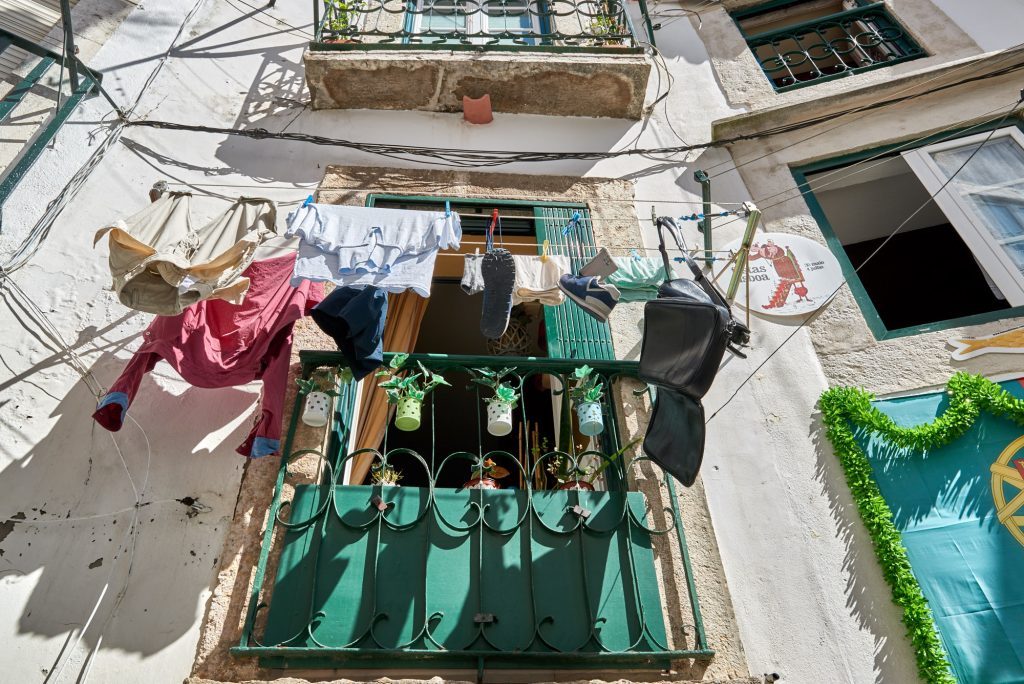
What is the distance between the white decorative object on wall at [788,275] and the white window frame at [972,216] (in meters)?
0.87

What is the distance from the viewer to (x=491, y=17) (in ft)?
26.9

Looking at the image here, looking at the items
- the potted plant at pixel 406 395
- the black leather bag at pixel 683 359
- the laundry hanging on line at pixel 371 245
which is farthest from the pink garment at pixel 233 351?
the black leather bag at pixel 683 359

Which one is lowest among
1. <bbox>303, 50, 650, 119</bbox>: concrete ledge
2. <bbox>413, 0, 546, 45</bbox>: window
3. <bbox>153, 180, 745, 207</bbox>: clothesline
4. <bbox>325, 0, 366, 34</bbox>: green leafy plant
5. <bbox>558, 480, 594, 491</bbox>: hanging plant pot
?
<bbox>558, 480, 594, 491</bbox>: hanging plant pot

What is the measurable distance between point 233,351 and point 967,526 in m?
4.17

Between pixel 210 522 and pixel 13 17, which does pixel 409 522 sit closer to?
pixel 210 522

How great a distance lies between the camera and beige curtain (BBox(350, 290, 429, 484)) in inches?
188

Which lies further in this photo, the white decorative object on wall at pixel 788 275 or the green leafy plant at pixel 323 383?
the white decorative object on wall at pixel 788 275

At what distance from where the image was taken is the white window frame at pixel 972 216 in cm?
486

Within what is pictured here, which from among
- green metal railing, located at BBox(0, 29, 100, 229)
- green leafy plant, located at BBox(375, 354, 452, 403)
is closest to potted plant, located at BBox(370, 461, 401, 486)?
green leafy plant, located at BBox(375, 354, 452, 403)

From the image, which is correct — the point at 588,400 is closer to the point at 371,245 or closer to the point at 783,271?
the point at 371,245

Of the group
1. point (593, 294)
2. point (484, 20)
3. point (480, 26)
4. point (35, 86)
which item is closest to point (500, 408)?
point (593, 294)

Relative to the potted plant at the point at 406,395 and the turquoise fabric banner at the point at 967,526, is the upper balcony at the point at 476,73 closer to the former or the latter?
the potted plant at the point at 406,395

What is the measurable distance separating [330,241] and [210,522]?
1697 mm

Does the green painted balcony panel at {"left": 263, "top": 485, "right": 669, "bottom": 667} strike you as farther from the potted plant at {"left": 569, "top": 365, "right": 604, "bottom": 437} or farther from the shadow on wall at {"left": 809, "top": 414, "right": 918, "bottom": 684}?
the shadow on wall at {"left": 809, "top": 414, "right": 918, "bottom": 684}
